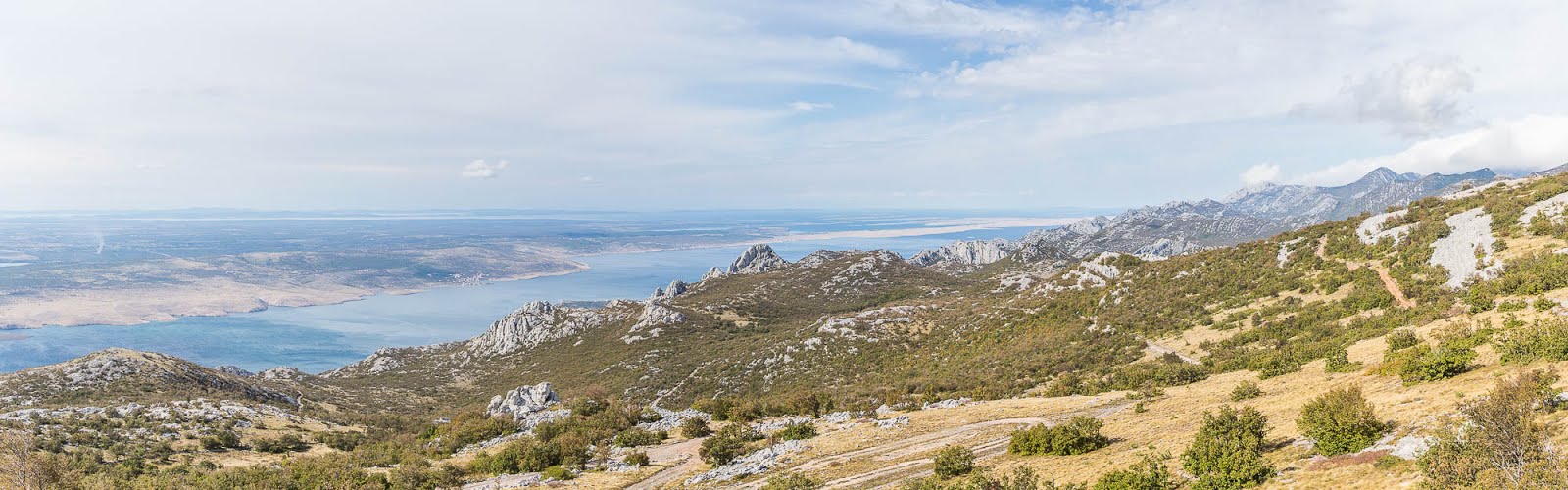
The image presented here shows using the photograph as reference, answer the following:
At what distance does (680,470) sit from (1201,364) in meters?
27.4

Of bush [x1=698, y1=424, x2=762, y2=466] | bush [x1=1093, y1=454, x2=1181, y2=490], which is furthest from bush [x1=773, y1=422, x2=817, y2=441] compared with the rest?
bush [x1=1093, y1=454, x2=1181, y2=490]

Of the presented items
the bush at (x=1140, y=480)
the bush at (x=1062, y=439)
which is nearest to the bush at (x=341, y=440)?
the bush at (x=1062, y=439)

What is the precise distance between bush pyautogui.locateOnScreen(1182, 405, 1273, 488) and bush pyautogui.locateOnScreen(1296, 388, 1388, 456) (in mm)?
1250

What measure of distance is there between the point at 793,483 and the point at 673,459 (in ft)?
33.7

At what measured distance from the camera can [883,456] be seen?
23.9 meters

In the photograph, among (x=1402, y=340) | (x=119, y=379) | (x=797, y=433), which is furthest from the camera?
(x=119, y=379)

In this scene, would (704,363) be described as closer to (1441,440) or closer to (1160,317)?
(1160,317)

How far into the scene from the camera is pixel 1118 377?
33.2 meters

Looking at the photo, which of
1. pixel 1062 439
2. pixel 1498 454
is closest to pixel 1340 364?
pixel 1062 439

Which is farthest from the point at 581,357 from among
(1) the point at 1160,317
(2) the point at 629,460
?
(1) the point at 1160,317

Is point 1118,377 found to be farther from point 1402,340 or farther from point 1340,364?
point 1402,340

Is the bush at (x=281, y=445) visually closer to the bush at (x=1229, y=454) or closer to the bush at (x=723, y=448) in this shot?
the bush at (x=723, y=448)

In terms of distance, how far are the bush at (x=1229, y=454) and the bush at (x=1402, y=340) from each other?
42.7ft

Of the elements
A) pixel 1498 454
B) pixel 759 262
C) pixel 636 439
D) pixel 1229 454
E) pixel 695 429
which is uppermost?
pixel 1498 454
